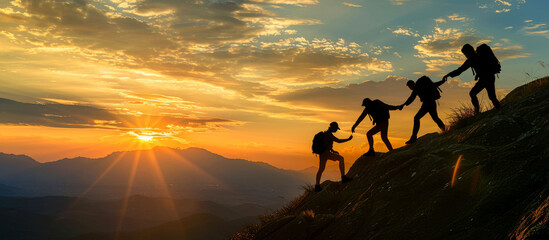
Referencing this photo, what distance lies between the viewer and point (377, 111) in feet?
41.2

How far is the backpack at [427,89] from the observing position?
448 inches

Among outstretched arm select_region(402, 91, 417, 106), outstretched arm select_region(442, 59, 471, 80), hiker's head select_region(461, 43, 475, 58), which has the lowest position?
outstretched arm select_region(402, 91, 417, 106)

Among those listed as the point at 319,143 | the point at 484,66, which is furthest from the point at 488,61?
A: the point at 319,143

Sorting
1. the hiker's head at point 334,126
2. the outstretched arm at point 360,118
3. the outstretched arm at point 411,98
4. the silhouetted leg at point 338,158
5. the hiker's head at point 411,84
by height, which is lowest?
the silhouetted leg at point 338,158

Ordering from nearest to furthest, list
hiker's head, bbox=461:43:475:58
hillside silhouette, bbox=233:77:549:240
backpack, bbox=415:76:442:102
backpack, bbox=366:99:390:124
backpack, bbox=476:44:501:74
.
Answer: hillside silhouette, bbox=233:77:549:240, backpack, bbox=476:44:501:74, hiker's head, bbox=461:43:475:58, backpack, bbox=415:76:442:102, backpack, bbox=366:99:390:124

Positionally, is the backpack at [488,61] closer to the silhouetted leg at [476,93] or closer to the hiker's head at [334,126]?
the silhouetted leg at [476,93]

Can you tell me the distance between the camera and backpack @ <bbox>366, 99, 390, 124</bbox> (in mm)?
12562

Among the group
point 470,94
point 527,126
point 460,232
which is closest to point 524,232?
point 460,232

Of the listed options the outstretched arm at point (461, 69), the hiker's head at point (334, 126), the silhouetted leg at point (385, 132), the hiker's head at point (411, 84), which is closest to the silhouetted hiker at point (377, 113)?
the silhouetted leg at point (385, 132)

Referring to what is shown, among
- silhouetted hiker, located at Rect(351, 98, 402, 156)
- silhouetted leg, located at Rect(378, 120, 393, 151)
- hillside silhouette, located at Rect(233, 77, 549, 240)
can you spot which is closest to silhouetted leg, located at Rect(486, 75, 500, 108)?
hillside silhouette, located at Rect(233, 77, 549, 240)

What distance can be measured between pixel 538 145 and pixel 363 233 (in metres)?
3.43

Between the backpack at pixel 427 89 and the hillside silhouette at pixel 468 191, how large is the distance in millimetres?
1330

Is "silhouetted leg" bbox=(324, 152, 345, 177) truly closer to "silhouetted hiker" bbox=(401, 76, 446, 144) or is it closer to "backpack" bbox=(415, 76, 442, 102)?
"silhouetted hiker" bbox=(401, 76, 446, 144)

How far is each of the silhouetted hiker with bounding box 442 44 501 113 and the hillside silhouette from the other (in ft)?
2.39
